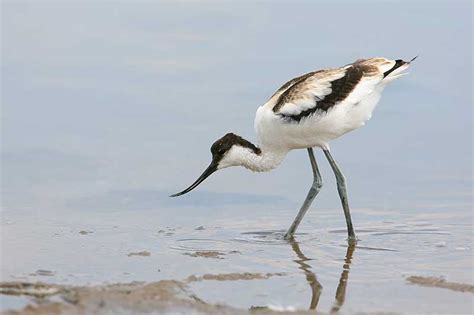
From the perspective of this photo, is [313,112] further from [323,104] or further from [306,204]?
[306,204]

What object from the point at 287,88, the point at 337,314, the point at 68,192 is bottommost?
the point at 337,314

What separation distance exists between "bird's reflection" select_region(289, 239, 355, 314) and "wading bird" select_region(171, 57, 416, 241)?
47 cm

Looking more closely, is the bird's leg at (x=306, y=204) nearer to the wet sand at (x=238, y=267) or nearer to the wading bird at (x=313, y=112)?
the wading bird at (x=313, y=112)

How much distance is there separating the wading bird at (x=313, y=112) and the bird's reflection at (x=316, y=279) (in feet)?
1.53

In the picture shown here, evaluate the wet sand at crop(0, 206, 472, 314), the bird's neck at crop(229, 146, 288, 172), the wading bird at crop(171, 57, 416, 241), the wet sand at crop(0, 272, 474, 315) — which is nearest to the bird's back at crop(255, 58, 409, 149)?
the wading bird at crop(171, 57, 416, 241)

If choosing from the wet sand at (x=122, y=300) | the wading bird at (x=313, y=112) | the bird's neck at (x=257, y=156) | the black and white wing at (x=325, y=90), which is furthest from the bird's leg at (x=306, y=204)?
the wet sand at (x=122, y=300)

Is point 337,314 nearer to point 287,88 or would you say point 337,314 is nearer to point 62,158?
point 287,88

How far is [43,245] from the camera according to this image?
27.6ft

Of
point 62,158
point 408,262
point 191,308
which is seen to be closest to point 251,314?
point 191,308

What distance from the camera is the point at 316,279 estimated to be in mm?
7609

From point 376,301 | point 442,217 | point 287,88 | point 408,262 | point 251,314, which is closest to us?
point 251,314

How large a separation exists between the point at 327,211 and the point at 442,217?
1132 millimetres

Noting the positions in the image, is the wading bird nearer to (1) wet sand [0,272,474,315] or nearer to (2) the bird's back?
(2) the bird's back

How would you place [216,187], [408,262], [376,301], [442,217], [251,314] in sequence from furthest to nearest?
1. [216,187]
2. [442,217]
3. [408,262]
4. [376,301]
5. [251,314]
